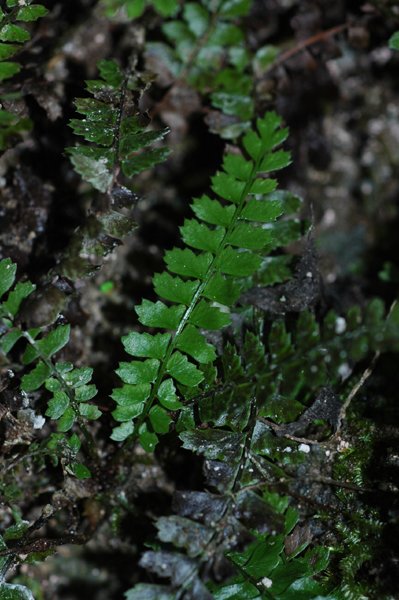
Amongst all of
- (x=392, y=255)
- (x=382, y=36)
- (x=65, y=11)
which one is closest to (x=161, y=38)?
A: (x=65, y=11)

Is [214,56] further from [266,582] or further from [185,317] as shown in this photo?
[266,582]

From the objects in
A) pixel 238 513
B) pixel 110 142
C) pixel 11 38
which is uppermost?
pixel 11 38

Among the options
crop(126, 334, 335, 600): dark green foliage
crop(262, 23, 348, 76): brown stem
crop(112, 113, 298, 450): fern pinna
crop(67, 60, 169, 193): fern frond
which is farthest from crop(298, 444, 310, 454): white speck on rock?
crop(262, 23, 348, 76): brown stem

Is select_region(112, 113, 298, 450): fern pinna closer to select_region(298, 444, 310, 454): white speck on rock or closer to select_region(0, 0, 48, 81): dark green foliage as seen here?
select_region(298, 444, 310, 454): white speck on rock

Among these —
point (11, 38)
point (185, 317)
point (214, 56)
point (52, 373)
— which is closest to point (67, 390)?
point (52, 373)

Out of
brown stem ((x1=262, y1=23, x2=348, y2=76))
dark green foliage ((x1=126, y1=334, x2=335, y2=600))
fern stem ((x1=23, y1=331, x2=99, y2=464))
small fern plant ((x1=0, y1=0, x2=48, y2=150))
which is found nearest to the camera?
dark green foliage ((x1=126, y1=334, x2=335, y2=600))

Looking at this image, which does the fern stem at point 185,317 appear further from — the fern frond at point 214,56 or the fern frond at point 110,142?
the fern frond at point 214,56

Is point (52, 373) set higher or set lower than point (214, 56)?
lower
